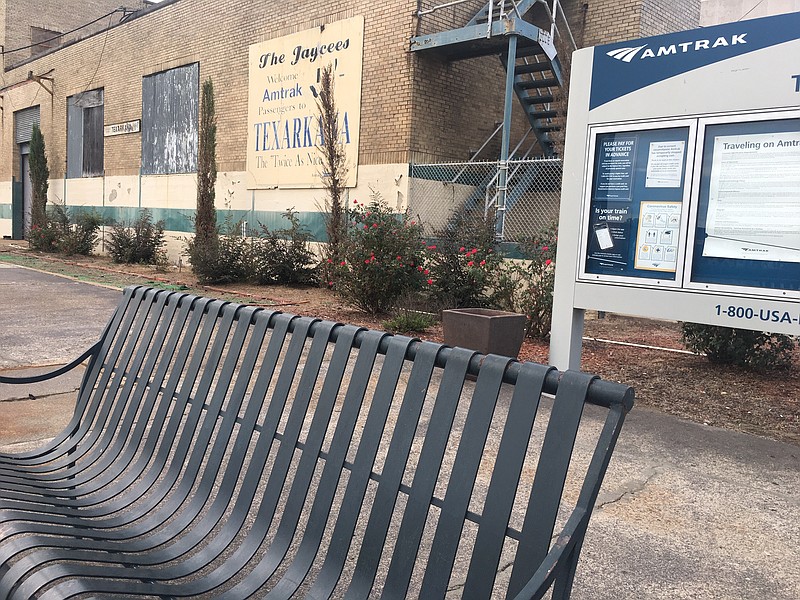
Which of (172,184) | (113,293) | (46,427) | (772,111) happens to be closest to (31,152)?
(172,184)

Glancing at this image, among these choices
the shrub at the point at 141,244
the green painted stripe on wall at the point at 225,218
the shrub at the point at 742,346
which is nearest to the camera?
the shrub at the point at 742,346

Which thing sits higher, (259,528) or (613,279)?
(613,279)

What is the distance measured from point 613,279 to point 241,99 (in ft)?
47.3

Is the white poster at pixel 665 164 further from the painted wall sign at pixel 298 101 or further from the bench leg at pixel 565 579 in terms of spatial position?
the painted wall sign at pixel 298 101

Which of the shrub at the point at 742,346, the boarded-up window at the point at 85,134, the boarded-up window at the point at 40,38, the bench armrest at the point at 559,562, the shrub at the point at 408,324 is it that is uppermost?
the boarded-up window at the point at 40,38

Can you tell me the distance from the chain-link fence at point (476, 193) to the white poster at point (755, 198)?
8391mm

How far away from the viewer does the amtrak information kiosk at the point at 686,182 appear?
4691mm

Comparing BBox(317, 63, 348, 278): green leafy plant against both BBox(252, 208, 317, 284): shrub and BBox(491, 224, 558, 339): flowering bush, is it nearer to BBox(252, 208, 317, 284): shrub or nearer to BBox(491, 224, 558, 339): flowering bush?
BBox(252, 208, 317, 284): shrub

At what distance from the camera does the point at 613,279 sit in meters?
5.48

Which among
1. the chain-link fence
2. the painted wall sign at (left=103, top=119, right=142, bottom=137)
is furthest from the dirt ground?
the painted wall sign at (left=103, top=119, right=142, bottom=137)

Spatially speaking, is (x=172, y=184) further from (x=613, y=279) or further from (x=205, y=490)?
(x=205, y=490)

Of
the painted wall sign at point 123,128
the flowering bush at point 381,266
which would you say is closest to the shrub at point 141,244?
the painted wall sign at point 123,128

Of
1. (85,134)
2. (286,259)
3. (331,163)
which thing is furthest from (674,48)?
(85,134)

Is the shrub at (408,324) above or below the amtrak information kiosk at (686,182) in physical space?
below
